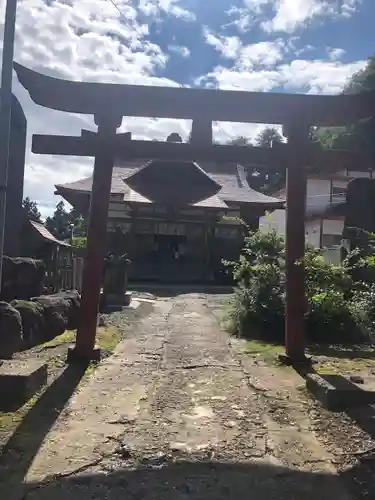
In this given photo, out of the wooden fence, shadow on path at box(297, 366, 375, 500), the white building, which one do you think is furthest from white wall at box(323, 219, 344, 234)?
shadow on path at box(297, 366, 375, 500)

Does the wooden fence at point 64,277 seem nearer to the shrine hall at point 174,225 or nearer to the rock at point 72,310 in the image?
the rock at point 72,310

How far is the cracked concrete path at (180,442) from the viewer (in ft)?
9.91

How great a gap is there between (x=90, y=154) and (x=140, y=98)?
36.7 inches

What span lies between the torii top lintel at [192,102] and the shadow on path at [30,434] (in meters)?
3.28

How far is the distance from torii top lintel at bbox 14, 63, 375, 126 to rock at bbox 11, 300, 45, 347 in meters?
2.74

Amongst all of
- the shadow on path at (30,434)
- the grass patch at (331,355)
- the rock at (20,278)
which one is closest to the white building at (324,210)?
the grass patch at (331,355)

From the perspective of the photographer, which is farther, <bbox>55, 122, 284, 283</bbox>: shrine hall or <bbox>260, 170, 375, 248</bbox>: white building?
<bbox>260, 170, 375, 248</bbox>: white building

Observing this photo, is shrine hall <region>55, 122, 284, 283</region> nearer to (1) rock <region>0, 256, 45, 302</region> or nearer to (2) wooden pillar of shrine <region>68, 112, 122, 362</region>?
(1) rock <region>0, 256, 45, 302</region>

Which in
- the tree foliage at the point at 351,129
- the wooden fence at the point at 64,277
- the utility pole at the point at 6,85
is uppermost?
the tree foliage at the point at 351,129

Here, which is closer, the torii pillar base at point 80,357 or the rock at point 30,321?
the torii pillar base at point 80,357

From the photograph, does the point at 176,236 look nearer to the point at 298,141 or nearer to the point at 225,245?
the point at 225,245

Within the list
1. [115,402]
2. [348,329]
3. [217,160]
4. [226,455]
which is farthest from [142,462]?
[348,329]

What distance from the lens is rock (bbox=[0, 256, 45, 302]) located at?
7.76 m

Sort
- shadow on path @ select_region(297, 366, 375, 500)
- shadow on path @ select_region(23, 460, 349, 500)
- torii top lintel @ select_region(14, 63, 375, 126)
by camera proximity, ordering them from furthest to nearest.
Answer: torii top lintel @ select_region(14, 63, 375, 126), shadow on path @ select_region(297, 366, 375, 500), shadow on path @ select_region(23, 460, 349, 500)
